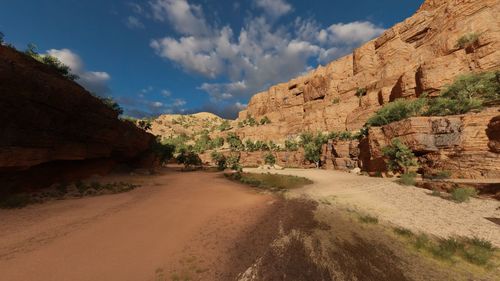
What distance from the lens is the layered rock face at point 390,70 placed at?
103 feet

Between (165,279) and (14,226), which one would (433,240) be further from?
(14,226)

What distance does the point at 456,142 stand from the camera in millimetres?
16984

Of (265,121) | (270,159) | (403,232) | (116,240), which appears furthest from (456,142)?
(265,121)

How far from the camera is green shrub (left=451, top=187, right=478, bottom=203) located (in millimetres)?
11172

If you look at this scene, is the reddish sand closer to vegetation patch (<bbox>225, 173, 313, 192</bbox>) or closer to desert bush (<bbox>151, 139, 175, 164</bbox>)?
vegetation patch (<bbox>225, 173, 313, 192</bbox>)

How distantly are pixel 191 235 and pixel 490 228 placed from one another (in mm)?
12002

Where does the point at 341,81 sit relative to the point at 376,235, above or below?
above

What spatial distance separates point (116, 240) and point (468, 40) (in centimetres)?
5124

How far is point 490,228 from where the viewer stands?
7984mm

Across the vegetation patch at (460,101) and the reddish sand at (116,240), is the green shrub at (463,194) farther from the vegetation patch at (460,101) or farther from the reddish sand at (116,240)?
the vegetation patch at (460,101)

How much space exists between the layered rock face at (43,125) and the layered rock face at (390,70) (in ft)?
152

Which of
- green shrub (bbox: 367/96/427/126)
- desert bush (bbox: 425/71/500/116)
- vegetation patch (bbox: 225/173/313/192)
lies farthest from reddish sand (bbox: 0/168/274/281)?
green shrub (bbox: 367/96/427/126)

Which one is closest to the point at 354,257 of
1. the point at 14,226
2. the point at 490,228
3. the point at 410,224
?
the point at 410,224

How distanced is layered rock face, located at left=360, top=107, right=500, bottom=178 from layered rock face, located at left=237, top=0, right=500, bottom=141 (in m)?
19.6
